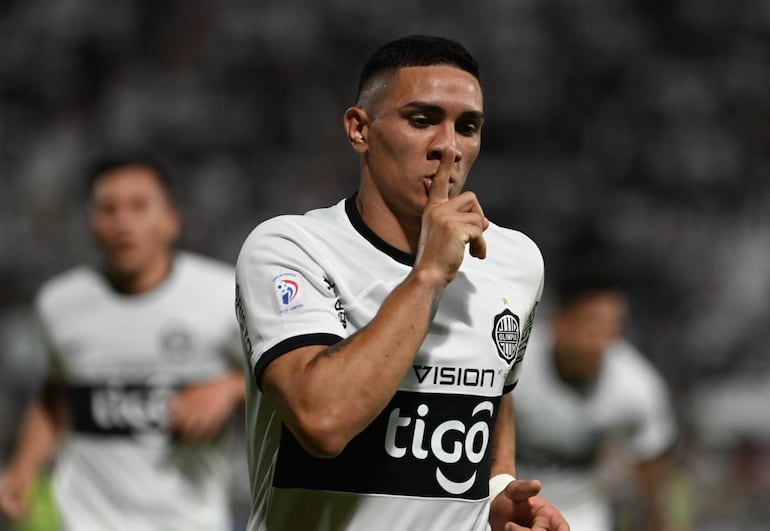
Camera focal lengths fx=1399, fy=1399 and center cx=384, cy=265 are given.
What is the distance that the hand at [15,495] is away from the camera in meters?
6.10

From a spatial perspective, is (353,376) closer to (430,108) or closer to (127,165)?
(430,108)

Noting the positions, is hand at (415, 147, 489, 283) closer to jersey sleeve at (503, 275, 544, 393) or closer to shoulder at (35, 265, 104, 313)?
jersey sleeve at (503, 275, 544, 393)

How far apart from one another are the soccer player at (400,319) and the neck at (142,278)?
3115 mm

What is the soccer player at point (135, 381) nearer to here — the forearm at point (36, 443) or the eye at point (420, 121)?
the forearm at point (36, 443)

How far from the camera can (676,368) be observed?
1339 cm

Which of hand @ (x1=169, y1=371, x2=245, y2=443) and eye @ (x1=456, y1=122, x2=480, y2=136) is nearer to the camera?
eye @ (x1=456, y1=122, x2=480, y2=136)

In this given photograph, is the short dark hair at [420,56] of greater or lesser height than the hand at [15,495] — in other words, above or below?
above

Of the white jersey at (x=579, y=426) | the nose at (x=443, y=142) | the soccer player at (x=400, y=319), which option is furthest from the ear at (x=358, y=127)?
the white jersey at (x=579, y=426)

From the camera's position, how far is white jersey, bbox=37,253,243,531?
6262 mm

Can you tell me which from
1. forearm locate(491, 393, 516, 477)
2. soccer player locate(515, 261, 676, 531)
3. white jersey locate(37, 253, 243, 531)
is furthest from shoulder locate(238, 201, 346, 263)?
soccer player locate(515, 261, 676, 531)

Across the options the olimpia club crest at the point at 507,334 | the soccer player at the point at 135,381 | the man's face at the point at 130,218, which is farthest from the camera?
the man's face at the point at 130,218

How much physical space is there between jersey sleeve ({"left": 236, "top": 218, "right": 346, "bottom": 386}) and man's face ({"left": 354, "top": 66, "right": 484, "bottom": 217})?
273 mm

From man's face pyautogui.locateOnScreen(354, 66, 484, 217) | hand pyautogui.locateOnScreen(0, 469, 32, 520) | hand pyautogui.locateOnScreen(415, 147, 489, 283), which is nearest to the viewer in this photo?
hand pyautogui.locateOnScreen(415, 147, 489, 283)

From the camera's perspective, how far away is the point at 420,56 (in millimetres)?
3402
